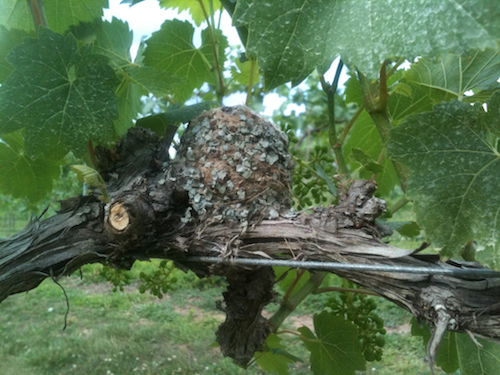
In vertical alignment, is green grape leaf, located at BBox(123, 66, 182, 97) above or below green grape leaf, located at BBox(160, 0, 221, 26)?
below

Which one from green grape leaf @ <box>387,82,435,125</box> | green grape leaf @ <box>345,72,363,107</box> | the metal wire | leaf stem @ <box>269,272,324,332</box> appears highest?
green grape leaf @ <box>345,72,363,107</box>

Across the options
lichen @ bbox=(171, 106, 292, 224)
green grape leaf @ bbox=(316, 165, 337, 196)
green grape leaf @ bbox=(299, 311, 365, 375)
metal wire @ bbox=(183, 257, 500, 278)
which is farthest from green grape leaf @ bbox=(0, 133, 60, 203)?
green grape leaf @ bbox=(299, 311, 365, 375)

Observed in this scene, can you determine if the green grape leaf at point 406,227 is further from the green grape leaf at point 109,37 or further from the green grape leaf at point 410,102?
the green grape leaf at point 109,37

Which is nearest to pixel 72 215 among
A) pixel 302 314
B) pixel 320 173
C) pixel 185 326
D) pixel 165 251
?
pixel 165 251

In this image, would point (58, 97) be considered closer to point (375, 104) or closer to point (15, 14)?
point (15, 14)

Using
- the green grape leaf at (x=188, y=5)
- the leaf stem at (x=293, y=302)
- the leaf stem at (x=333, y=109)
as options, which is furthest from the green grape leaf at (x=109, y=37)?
the leaf stem at (x=293, y=302)

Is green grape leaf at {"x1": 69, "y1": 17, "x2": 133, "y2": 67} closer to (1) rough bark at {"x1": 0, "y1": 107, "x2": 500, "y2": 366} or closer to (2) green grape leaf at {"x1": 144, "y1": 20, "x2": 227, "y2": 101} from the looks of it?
(2) green grape leaf at {"x1": 144, "y1": 20, "x2": 227, "y2": 101}

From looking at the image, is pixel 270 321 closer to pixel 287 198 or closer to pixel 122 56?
pixel 287 198

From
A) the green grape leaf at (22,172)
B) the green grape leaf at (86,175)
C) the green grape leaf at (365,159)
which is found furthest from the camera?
the green grape leaf at (22,172)
